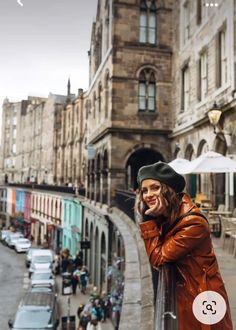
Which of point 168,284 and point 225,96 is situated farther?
point 225,96

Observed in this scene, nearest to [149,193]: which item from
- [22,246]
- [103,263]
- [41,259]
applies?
[103,263]

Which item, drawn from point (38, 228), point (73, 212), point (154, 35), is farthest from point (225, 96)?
point (38, 228)

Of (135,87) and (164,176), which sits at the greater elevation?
(135,87)

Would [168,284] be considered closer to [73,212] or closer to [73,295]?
[73,295]

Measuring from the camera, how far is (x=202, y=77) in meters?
16.4

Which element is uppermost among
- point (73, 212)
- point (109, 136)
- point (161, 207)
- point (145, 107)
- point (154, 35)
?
point (154, 35)

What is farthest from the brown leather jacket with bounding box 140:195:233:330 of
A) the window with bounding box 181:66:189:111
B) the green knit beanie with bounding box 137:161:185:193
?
the window with bounding box 181:66:189:111

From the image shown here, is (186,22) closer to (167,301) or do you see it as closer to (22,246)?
(167,301)

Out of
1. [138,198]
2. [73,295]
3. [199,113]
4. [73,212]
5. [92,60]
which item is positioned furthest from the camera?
[73,212]

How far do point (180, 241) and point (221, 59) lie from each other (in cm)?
1395

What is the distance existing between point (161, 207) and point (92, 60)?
95.4 ft

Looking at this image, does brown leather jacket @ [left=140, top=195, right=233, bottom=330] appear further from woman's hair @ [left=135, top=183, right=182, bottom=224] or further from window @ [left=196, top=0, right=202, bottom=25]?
window @ [left=196, top=0, right=202, bottom=25]

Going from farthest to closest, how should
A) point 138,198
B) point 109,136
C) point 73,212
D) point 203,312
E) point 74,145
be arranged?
point 74,145, point 73,212, point 109,136, point 138,198, point 203,312

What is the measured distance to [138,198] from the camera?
7.08ft
